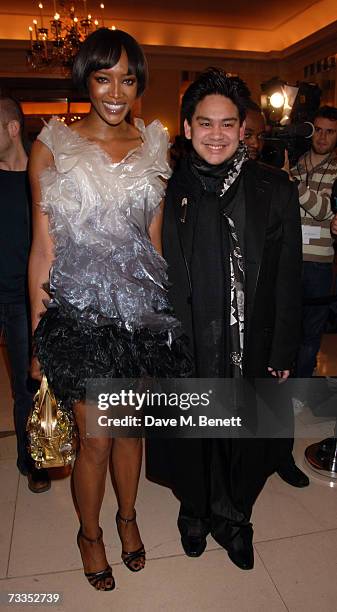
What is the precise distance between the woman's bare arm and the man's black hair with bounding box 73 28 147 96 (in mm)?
241

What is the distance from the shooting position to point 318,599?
1578 mm

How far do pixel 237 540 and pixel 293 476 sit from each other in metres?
0.56

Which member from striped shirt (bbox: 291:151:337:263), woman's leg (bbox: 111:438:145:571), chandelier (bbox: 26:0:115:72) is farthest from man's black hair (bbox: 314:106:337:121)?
chandelier (bbox: 26:0:115:72)

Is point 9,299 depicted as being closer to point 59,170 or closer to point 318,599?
point 59,170

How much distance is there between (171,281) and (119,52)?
0.69 metres

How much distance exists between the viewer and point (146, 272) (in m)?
1.42

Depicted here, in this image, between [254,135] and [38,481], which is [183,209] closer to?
[254,135]

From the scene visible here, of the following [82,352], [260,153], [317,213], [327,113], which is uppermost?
[327,113]

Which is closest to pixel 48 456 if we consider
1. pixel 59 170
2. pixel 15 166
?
pixel 59 170

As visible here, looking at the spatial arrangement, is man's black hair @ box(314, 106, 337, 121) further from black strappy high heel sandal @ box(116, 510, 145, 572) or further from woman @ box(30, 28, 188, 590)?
black strappy high heel sandal @ box(116, 510, 145, 572)

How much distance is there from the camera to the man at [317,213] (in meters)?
2.56

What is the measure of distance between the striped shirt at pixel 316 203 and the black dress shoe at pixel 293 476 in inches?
44.8

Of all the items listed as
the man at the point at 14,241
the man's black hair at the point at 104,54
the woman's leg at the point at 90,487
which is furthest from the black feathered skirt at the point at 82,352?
the man's black hair at the point at 104,54

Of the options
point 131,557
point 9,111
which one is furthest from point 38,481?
point 9,111
